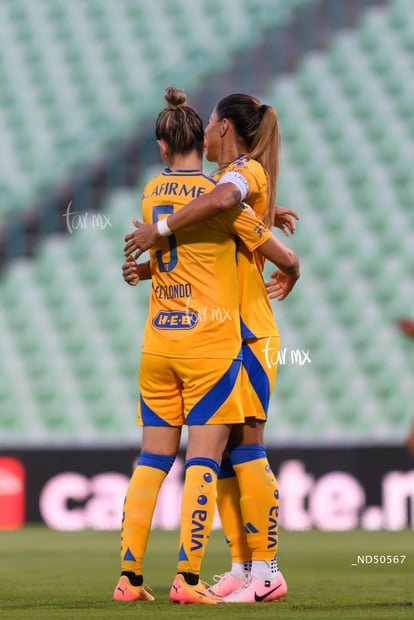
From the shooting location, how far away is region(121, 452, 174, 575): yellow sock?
11.6 feet

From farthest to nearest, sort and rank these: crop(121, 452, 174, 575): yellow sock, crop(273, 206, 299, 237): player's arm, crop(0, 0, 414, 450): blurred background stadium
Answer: crop(0, 0, 414, 450): blurred background stadium → crop(273, 206, 299, 237): player's arm → crop(121, 452, 174, 575): yellow sock

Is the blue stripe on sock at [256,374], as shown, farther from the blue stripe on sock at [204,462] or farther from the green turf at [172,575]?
the green turf at [172,575]

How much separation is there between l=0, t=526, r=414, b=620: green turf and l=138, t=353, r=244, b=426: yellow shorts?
0.51m

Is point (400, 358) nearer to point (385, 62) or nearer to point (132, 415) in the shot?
point (132, 415)

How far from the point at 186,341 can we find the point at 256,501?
505mm

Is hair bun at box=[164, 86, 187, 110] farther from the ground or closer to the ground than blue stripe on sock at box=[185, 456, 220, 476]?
farther from the ground

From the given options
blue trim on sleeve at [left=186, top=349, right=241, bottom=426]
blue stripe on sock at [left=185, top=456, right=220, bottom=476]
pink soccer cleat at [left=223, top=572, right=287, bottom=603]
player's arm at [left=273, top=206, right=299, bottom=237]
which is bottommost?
pink soccer cleat at [left=223, top=572, right=287, bottom=603]

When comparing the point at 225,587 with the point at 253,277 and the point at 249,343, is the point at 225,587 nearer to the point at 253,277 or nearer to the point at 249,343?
the point at 249,343

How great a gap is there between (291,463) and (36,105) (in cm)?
538

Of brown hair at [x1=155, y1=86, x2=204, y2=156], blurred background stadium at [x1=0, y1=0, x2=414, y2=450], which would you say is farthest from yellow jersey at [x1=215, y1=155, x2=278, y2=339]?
blurred background stadium at [x1=0, y1=0, x2=414, y2=450]

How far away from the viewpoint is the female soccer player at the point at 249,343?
3.57 metres

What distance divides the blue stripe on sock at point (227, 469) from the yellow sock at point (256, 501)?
14cm

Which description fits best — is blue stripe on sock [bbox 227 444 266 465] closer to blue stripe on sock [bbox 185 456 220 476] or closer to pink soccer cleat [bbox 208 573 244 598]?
blue stripe on sock [bbox 185 456 220 476]

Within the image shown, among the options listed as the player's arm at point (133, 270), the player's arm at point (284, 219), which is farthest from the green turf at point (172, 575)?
the player's arm at point (284, 219)
